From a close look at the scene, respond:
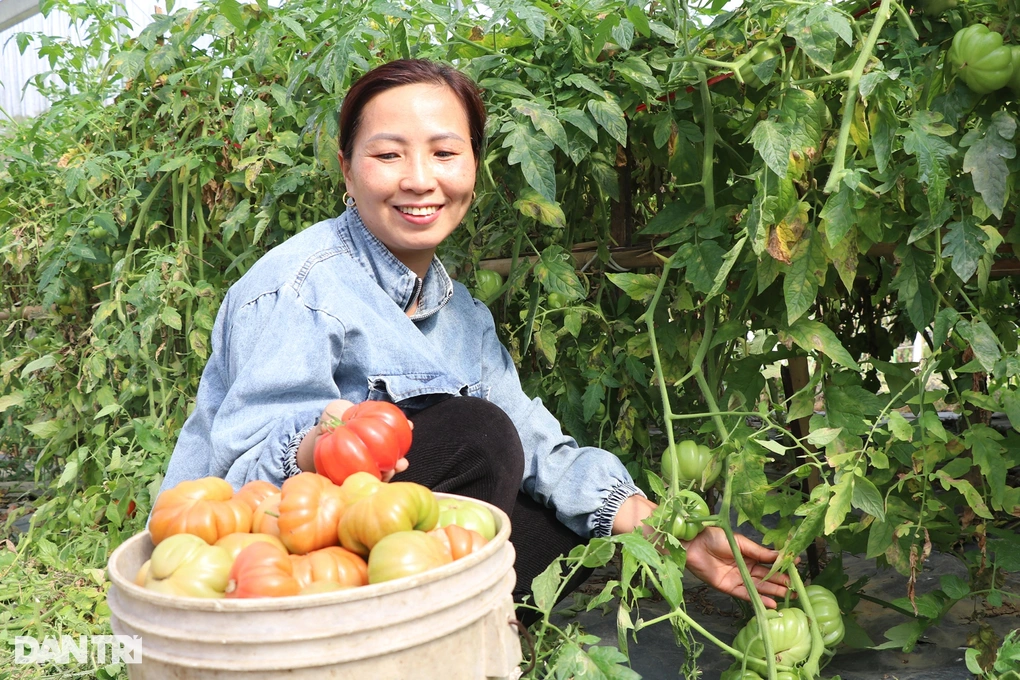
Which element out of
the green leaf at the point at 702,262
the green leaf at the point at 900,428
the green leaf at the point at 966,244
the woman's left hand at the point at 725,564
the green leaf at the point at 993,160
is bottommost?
the woman's left hand at the point at 725,564

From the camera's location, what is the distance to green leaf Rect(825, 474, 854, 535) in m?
1.34

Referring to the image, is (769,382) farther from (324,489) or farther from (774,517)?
(324,489)

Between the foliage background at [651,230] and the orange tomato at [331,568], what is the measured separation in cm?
61

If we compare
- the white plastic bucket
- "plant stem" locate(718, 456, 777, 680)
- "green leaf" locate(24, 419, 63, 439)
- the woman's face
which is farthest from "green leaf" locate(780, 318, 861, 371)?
"green leaf" locate(24, 419, 63, 439)

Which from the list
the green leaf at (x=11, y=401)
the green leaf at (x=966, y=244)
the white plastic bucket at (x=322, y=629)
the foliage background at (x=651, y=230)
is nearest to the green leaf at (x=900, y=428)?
the foliage background at (x=651, y=230)

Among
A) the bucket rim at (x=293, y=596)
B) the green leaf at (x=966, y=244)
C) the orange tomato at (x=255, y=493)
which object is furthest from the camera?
the green leaf at (x=966, y=244)

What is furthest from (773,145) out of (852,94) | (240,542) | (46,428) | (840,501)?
(46,428)

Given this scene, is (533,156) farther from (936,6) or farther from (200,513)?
(200,513)

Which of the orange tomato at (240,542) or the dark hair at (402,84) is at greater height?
the dark hair at (402,84)

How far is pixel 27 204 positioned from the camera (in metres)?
3.05

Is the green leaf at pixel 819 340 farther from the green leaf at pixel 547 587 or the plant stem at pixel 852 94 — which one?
the green leaf at pixel 547 587

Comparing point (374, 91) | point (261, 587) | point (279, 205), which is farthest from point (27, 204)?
point (261, 587)

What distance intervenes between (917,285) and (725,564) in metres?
0.51

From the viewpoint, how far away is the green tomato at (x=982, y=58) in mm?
1262
